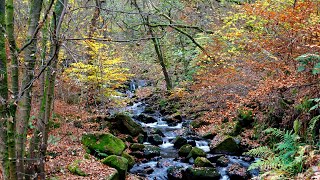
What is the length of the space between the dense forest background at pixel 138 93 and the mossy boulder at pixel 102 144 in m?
0.37

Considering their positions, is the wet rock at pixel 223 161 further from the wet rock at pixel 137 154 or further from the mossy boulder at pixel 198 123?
the mossy boulder at pixel 198 123

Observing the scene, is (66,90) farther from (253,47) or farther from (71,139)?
(253,47)

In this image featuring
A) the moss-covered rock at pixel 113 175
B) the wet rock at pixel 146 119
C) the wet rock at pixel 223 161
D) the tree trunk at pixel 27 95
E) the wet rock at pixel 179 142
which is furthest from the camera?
the wet rock at pixel 146 119

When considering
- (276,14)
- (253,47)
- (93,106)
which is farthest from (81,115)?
(276,14)

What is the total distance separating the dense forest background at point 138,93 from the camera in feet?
12.3

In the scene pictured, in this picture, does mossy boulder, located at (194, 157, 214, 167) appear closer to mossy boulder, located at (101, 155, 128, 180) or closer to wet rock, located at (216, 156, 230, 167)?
wet rock, located at (216, 156, 230, 167)

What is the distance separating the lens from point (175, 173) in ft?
32.5

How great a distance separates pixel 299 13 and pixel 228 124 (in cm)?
689

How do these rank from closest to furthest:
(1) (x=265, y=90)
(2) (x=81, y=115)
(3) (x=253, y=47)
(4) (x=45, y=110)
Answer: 1. (4) (x=45, y=110)
2. (1) (x=265, y=90)
3. (3) (x=253, y=47)
4. (2) (x=81, y=115)

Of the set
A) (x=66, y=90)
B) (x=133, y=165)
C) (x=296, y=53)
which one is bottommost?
(x=133, y=165)

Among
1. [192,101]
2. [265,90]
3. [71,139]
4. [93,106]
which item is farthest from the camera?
[192,101]

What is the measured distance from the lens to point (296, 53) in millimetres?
8938

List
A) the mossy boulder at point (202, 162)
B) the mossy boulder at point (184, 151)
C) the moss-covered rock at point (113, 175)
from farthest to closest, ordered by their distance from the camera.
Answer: the mossy boulder at point (184, 151), the mossy boulder at point (202, 162), the moss-covered rock at point (113, 175)

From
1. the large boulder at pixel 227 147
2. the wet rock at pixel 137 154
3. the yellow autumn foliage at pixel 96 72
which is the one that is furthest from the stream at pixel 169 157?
the yellow autumn foliage at pixel 96 72
